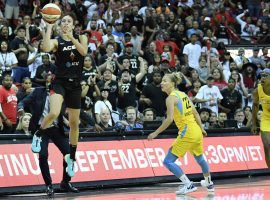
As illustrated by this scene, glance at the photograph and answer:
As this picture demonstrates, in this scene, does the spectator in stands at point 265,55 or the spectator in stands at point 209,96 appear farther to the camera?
the spectator in stands at point 265,55

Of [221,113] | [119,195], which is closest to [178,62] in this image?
[221,113]

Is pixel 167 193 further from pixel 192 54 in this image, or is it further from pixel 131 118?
pixel 192 54

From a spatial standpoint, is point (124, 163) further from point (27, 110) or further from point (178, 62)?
point (178, 62)

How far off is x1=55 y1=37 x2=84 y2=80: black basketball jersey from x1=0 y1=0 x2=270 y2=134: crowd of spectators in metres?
2.12

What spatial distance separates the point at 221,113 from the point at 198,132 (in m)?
6.92

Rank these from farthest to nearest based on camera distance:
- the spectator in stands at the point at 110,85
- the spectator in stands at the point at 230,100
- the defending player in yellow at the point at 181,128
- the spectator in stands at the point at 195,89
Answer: the spectator in stands at the point at 230,100
the spectator in stands at the point at 195,89
the spectator in stands at the point at 110,85
the defending player in yellow at the point at 181,128

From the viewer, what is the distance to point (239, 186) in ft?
57.8

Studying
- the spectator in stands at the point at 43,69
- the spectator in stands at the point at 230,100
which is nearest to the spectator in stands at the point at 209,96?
the spectator in stands at the point at 230,100

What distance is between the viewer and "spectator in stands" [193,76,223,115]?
23.7m

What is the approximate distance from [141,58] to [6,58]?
4607 mm

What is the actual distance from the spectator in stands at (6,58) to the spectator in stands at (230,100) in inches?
264

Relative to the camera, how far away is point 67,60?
48.3 ft

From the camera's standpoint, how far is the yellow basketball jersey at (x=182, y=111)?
15.9 m

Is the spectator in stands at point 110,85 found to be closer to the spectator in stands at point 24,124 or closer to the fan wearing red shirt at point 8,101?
the fan wearing red shirt at point 8,101
